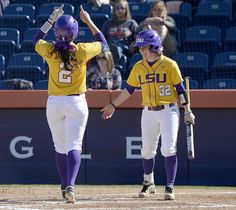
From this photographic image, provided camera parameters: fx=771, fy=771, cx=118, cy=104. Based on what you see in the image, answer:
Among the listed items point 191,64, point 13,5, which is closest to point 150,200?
point 191,64

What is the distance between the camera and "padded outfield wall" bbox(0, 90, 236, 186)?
988 cm

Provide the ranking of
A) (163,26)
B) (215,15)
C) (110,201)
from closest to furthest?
(110,201) → (163,26) → (215,15)

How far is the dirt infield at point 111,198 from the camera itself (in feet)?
23.5

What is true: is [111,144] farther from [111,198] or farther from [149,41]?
[149,41]

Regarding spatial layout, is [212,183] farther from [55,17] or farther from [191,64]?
[55,17]

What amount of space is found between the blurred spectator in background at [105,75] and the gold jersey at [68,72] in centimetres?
280

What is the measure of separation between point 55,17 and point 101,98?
2.36 metres

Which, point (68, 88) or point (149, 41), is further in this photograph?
point (149, 41)

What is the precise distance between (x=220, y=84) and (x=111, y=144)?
6.12 feet

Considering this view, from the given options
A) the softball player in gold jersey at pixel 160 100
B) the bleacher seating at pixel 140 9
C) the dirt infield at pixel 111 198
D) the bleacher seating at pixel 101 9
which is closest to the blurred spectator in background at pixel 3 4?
the bleacher seating at pixel 101 9

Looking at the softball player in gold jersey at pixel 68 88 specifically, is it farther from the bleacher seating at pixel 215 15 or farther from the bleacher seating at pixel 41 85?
the bleacher seating at pixel 215 15

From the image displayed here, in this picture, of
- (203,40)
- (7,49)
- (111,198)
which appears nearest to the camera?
(111,198)

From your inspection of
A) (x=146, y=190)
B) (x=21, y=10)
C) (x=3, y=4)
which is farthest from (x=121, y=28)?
(x=146, y=190)

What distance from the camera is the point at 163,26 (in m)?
11.4
